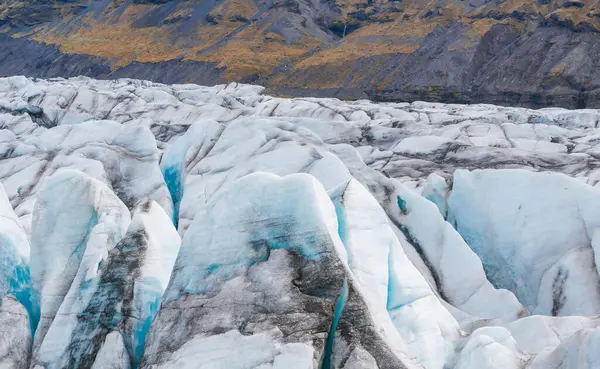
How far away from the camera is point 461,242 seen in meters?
12.2

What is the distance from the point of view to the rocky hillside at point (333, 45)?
67.2m

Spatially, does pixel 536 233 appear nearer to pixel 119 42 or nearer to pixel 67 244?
pixel 67 244

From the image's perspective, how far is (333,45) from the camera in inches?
3595

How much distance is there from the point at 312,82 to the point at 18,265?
71.1 m

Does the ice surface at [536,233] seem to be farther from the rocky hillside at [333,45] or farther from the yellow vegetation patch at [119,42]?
the yellow vegetation patch at [119,42]

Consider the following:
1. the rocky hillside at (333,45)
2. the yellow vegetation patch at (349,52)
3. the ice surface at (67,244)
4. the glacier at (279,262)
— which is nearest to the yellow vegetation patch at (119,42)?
the rocky hillside at (333,45)

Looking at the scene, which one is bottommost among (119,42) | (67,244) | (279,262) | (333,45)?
(119,42)

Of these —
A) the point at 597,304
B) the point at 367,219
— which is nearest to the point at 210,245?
the point at 367,219

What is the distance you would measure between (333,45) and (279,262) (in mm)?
87346

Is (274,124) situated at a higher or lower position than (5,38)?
higher

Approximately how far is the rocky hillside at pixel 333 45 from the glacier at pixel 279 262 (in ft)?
176

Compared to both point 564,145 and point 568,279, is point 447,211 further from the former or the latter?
point 564,145

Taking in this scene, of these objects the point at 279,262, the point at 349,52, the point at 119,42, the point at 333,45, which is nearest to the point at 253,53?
the point at 333,45

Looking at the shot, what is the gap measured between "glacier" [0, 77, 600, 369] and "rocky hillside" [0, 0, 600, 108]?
176ft
